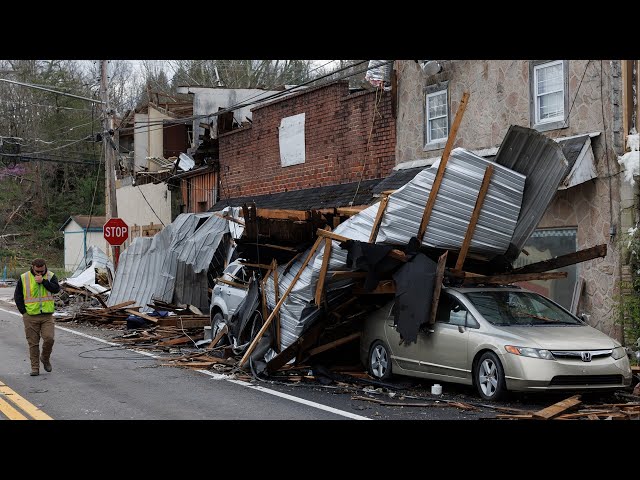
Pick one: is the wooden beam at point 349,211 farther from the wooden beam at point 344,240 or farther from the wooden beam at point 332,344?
the wooden beam at point 332,344

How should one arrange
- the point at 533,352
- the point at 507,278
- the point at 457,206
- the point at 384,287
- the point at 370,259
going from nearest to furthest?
the point at 533,352 < the point at 370,259 < the point at 457,206 < the point at 384,287 < the point at 507,278

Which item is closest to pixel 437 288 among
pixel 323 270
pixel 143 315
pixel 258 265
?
pixel 323 270

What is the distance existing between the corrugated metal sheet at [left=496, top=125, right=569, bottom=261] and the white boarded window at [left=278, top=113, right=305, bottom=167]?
37.0ft

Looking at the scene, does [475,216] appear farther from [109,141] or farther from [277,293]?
[109,141]

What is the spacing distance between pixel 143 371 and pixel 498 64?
8.63 m

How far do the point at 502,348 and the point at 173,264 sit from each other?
13.9 m

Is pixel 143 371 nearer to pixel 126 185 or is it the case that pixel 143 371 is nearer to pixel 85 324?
pixel 85 324

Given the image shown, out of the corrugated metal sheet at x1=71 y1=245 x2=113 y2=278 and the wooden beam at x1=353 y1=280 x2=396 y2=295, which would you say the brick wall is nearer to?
the corrugated metal sheet at x1=71 y1=245 x2=113 y2=278

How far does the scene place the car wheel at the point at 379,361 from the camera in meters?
12.9

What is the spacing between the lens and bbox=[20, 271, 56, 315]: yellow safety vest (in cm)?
1352

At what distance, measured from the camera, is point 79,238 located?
5253 cm

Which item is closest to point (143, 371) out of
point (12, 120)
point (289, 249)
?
point (289, 249)

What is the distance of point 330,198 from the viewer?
21141 mm

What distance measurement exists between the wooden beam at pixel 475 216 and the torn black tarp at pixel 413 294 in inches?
17.0
